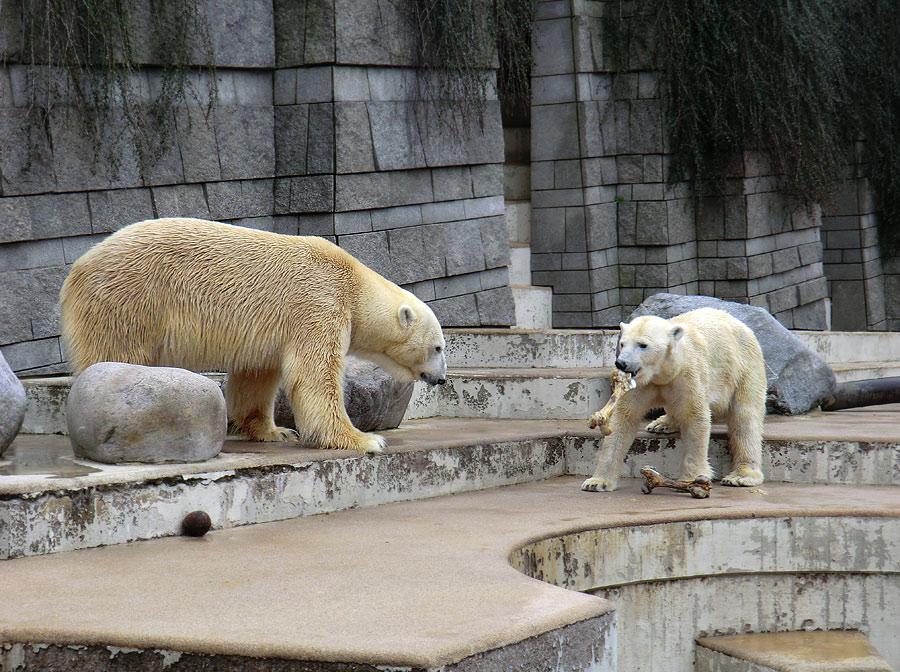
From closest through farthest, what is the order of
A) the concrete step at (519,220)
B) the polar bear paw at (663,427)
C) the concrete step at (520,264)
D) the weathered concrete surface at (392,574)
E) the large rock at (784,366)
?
the weathered concrete surface at (392,574), the polar bear paw at (663,427), the large rock at (784,366), the concrete step at (520,264), the concrete step at (519,220)

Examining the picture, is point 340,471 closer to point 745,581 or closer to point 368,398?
point 368,398

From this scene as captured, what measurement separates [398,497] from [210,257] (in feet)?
4.01

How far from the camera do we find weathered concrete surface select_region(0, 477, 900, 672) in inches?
93.3

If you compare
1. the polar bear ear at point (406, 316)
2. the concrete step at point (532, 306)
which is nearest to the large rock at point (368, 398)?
the polar bear ear at point (406, 316)

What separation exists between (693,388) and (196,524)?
2.05 metres

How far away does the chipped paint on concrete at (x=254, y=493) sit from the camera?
3.15 m

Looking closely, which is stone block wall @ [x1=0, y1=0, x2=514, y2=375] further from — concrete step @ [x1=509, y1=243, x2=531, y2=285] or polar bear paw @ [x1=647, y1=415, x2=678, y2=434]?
polar bear paw @ [x1=647, y1=415, x2=678, y2=434]

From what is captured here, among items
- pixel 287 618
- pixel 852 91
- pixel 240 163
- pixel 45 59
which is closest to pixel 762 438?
pixel 287 618

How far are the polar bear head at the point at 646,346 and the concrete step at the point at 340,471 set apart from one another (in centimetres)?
76

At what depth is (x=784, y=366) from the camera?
569 cm

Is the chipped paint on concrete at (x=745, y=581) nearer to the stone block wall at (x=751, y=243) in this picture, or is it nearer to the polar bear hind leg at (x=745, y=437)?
the polar bear hind leg at (x=745, y=437)

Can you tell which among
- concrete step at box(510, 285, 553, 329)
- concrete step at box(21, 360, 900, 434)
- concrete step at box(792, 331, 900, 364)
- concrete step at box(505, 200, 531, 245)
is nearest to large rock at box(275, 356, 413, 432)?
concrete step at box(21, 360, 900, 434)

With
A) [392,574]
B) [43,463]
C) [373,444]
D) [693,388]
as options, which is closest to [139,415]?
[43,463]

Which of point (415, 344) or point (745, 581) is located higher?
point (415, 344)
